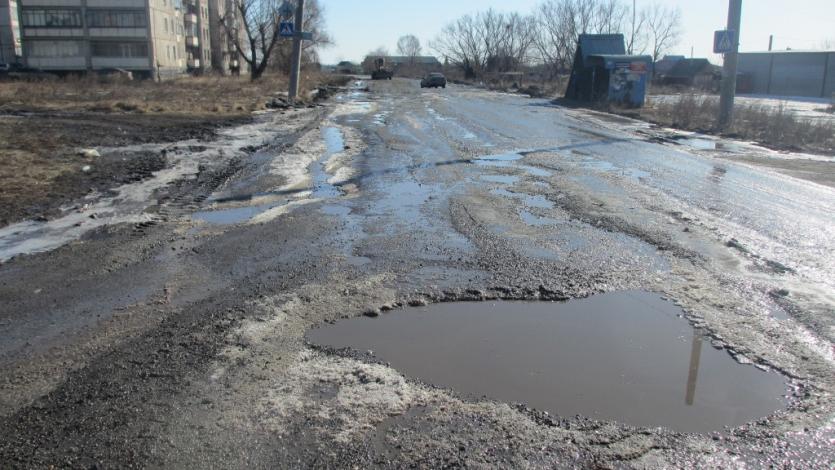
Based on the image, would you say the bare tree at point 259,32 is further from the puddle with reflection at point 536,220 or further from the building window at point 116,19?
the puddle with reflection at point 536,220

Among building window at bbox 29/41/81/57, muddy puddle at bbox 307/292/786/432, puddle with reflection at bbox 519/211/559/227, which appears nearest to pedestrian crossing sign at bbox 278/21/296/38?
puddle with reflection at bbox 519/211/559/227

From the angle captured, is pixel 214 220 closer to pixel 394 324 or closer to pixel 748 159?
pixel 394 324

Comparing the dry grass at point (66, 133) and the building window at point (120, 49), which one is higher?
the building window at point (120, 49)

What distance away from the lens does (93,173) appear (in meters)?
11.2

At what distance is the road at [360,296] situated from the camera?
3.43 meters

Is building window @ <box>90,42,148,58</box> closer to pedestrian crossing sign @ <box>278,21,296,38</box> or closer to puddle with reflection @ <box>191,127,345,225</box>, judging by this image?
pedestrian crossing sign @ <box>278,21,296,38</box>

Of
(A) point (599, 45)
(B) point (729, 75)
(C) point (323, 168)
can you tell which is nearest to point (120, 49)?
(A) point (599, 45)

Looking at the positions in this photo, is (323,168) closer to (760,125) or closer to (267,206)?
(267,206)

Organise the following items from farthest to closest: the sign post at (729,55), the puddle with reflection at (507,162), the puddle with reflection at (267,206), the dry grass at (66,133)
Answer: the sign post at (729,55) → the puddle with reflection at (507,162) → the dry grass at (66,133) → the puddle with reflection at (267,206)

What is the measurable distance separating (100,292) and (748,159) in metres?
13.6

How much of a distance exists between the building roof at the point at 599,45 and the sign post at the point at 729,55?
16121mm

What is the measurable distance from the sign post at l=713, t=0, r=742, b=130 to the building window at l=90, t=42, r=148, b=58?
69818 mm

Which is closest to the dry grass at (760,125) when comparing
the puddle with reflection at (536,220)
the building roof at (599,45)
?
the building roof at (599,45)

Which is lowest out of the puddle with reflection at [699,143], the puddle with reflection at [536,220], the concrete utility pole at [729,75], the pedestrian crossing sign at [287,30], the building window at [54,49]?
the puddle with reflection at [536,220]
